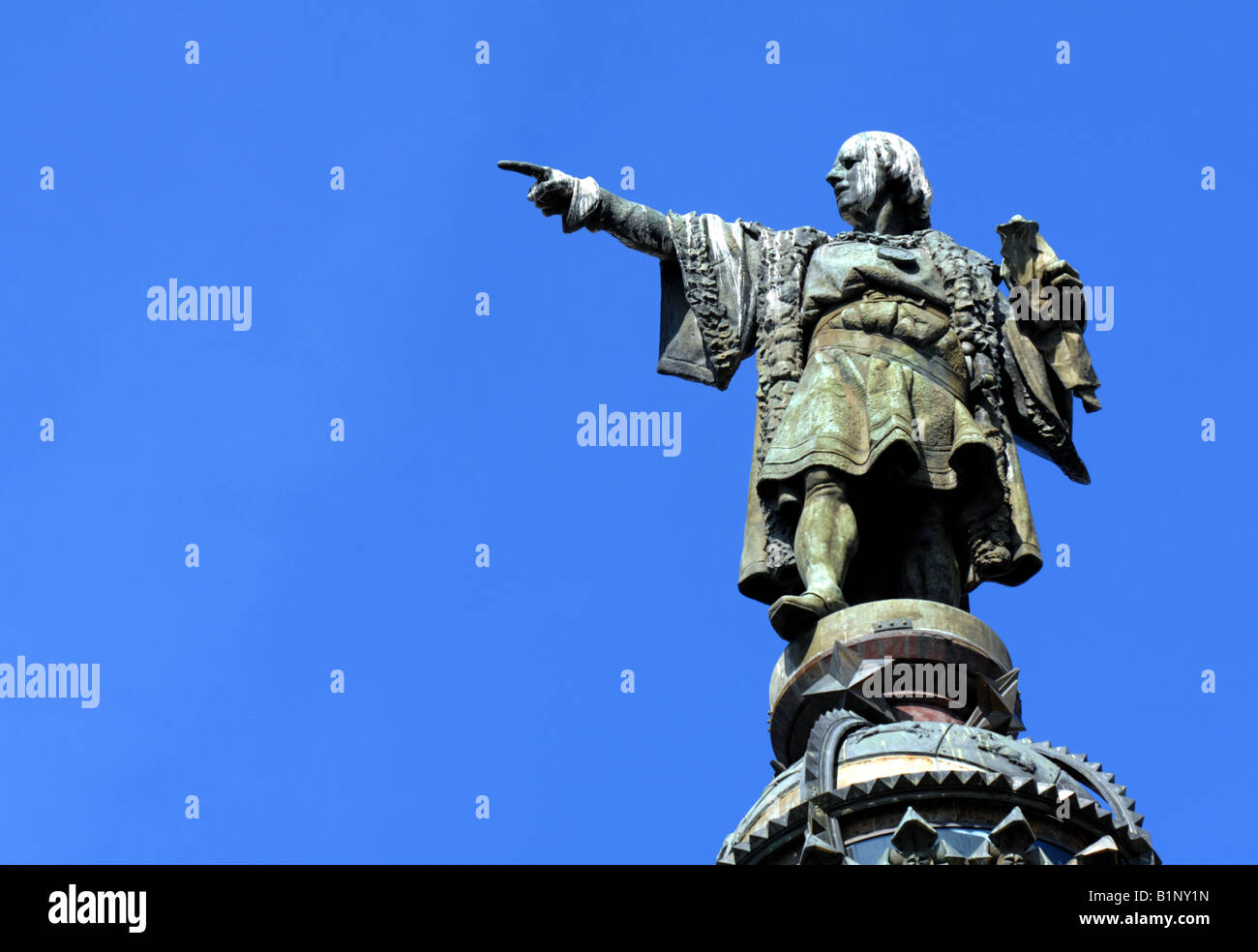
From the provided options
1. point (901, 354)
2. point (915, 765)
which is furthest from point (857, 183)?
point (915, 765)

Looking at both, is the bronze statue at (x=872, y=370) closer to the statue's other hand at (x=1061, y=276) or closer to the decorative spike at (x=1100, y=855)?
the statue's other hand at (x=1061, y=276)

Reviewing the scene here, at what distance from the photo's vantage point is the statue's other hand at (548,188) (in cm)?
2114

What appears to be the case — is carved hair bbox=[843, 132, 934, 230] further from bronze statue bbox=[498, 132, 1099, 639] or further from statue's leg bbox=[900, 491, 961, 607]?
statue's leg bbox=[900, 491, 961, 607]

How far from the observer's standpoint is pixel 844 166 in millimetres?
21484

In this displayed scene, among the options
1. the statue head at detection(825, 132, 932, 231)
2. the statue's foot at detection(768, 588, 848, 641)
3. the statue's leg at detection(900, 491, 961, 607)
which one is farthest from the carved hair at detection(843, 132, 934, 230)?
the statue's foot at detection(768, 588, 848, 641)

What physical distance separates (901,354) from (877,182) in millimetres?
1930

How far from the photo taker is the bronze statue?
19.3m

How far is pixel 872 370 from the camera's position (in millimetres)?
19812

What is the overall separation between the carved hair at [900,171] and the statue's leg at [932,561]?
3018mm

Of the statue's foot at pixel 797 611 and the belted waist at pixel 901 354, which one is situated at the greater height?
the belted waist at pixel 901 354

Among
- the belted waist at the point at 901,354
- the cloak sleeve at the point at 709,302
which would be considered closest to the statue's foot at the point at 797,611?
the belted waist at the point at 901,354

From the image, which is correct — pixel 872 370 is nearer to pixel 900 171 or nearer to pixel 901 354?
Result: pixel 901 354
